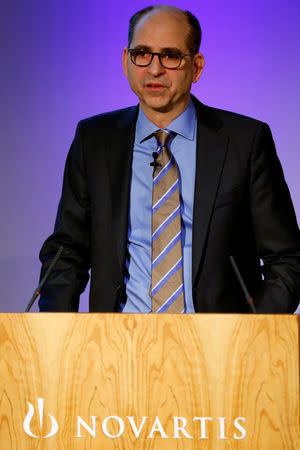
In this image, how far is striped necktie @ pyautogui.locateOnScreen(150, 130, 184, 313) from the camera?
6.25ft

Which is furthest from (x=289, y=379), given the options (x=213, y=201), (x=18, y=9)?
(x=18, y=9)

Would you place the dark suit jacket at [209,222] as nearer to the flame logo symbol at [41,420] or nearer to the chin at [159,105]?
the chin at [159,105]

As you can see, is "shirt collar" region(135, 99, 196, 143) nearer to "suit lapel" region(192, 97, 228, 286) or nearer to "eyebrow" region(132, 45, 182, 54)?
"suit lapel" region(192, 97, 228, 286)

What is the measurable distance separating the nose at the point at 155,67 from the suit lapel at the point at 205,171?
0.67 ft

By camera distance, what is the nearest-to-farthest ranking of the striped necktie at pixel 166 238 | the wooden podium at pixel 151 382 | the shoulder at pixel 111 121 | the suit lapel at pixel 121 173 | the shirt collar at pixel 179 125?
the wooden podium at pixel 151 382 < the striped necktie at pixel 166 238 < the suit lapel at pixel 121 173 < the shirt collar at pixel 179 125 < the shoulder at pixel 111 121

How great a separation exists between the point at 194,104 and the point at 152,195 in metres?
0.38

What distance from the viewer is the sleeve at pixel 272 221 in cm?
195

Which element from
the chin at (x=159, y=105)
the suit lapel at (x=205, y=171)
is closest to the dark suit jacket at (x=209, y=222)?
the suit lapel at (x=205, y=171)

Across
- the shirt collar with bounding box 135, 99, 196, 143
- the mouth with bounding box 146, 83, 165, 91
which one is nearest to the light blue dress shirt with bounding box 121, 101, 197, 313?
the shirt collar with bounding box 135, 99, 196, 143

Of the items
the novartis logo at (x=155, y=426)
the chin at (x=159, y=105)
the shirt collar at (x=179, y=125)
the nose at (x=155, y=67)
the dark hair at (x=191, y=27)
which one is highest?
the dark hair at (x=191, y=27)

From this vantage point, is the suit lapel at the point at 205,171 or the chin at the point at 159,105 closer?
the suit lapel at the point at 205,171

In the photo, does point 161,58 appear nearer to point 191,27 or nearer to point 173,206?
point 191,27

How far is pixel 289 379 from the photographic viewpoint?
4.39 feet

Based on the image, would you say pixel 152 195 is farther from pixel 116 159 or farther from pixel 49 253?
pixel 49 253
